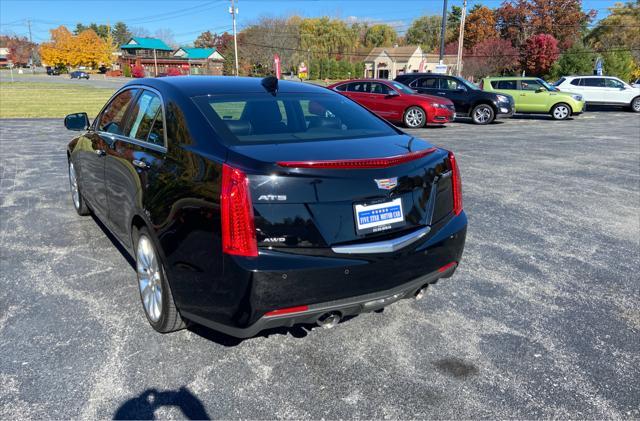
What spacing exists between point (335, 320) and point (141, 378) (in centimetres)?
114

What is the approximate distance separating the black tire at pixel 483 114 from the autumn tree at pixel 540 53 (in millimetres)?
41347

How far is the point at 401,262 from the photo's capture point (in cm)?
277

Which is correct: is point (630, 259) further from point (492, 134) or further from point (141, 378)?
point (492, 134)

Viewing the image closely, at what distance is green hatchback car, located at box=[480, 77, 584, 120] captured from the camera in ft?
64.7

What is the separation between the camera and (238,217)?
2.41 m

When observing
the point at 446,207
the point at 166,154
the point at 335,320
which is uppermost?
the point at 166,154

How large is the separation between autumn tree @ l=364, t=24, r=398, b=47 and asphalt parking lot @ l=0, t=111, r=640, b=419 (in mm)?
109392

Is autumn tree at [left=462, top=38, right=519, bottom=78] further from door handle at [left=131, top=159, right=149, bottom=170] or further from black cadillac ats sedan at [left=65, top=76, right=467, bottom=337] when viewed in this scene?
door handle at [left=131, top=159, right=149, bottom=170]

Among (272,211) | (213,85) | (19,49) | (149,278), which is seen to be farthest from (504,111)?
(19,49)

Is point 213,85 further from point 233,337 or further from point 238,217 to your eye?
point 233,337

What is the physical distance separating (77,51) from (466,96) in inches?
4112

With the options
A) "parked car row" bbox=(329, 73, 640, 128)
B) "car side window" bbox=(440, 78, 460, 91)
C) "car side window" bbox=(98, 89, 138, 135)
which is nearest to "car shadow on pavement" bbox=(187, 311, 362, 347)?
"car side window" bbox=(98, 89, 138, 135)

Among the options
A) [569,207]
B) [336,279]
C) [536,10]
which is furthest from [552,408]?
[536,10]

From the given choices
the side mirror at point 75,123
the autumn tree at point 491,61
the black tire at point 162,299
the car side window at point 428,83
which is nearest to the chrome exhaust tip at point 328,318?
the black tire at point 162,299
